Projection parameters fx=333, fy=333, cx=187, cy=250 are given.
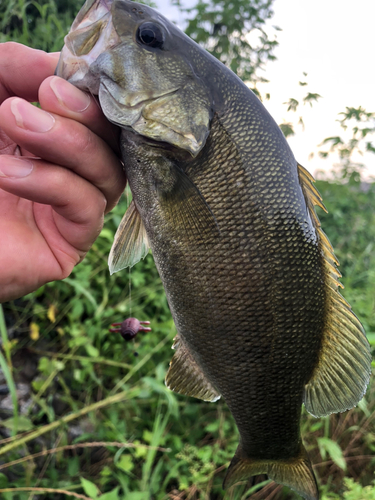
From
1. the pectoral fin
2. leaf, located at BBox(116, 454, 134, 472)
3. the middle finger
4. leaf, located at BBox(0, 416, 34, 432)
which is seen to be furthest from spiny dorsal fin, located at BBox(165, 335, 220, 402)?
leaf, located at BBox(0, 416, 34, 432)

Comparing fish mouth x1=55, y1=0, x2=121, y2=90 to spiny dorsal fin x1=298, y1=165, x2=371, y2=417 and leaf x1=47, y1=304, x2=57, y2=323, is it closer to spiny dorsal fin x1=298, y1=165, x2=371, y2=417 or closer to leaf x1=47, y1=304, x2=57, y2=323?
spiny dorsal fin x1=298, y1=165, x2=371, y2=417

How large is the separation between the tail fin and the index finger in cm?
148

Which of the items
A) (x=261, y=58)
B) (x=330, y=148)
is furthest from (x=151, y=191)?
(x=261, y=58)

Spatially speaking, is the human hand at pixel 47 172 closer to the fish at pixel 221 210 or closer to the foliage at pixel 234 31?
the fish at pixel 221 210

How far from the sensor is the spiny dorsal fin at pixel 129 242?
1098 millimetres

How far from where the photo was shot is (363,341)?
A: 1.05 m

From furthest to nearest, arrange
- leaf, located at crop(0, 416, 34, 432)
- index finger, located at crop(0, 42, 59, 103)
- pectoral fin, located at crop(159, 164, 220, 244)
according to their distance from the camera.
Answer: leaf, located at crop(0, 416, 34, 432) < index finger, located at crop(0, 42, 59, 103) < pectoral fin, located at crop(159, 164, 220, 244)

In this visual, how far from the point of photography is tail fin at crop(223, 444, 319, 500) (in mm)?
1157

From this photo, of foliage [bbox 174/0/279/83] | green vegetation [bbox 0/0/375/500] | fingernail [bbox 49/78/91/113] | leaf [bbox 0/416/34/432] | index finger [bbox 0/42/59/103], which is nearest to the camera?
fingernail [bbox 49/78/91/113]

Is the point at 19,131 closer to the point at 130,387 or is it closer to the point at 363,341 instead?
the point at 363,341

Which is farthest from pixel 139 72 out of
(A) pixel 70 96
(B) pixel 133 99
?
(A) pixel 70 96

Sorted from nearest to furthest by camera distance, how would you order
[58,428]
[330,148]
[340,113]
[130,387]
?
1. [58,428]
2. [130,387]
3. [340,113]
4. [330,148]

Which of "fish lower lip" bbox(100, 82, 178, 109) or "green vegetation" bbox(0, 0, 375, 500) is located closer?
"fish lower lip" bbox(100, 82, 178, 109)

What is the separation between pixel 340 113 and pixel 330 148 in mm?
512
